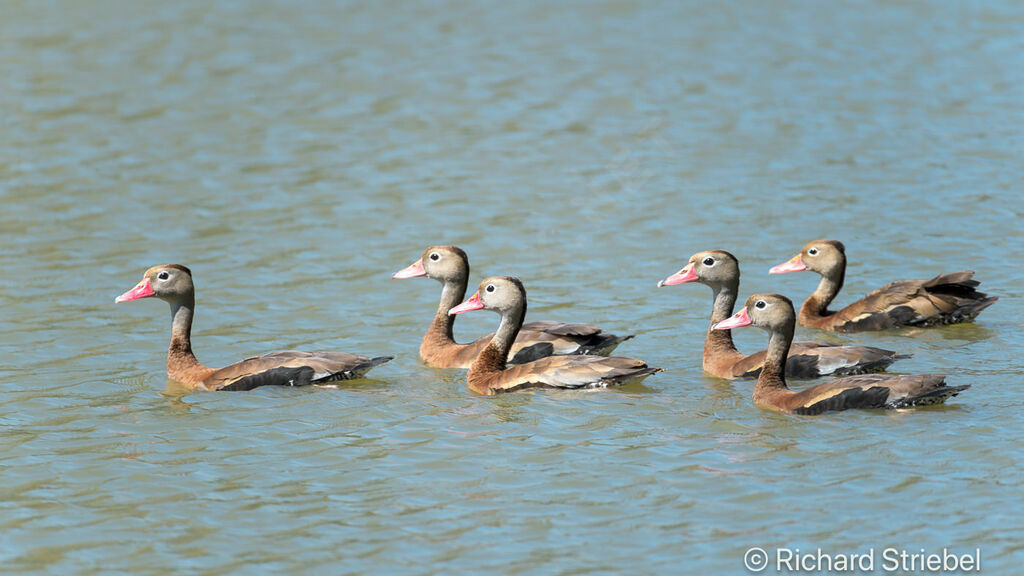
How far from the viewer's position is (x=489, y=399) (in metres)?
12.7

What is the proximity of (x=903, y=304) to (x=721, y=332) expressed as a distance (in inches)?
81.1

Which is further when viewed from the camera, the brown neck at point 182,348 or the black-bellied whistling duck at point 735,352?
the brown neck at point 182,348

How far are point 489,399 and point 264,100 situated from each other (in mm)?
13416

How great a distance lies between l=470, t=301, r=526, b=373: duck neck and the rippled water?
0.59 metres

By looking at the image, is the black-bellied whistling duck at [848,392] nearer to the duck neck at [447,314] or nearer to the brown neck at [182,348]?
the duck neck at [447,314]

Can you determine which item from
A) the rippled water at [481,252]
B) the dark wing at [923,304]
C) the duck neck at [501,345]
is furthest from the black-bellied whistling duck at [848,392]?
the dark wing at [923,304]

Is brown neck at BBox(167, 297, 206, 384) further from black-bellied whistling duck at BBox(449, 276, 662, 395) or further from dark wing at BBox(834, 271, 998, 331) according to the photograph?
dark wing at BBox(834, 271, 998, 331)

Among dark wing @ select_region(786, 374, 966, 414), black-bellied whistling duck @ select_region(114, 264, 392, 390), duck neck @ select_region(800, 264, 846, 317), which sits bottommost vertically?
duck neck @ select_region(800, 264, 846, 317)

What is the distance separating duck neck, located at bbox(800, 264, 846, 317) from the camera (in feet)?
50.0

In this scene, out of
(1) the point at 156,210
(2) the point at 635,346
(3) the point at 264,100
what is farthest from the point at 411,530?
(3) the point at 264,100

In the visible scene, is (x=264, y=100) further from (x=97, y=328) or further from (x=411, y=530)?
(x=411, y=530)

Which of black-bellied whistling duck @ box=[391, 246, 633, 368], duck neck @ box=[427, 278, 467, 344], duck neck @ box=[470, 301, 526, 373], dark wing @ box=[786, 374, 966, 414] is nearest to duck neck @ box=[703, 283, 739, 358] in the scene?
black-bellied whistling duck @ box=[391, 246, 633, 368]

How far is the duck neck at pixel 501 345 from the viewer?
13.1 metres

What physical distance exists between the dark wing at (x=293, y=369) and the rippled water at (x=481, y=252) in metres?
0.23
